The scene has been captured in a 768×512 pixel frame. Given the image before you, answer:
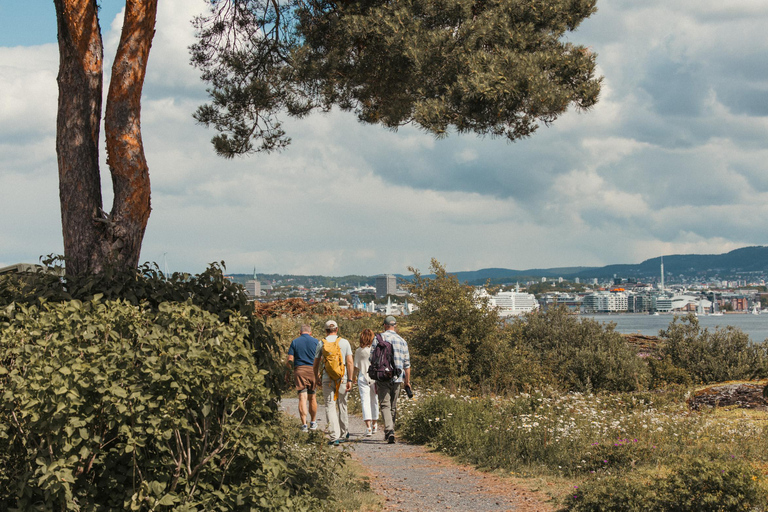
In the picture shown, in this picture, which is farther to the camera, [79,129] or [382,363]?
[382,363]

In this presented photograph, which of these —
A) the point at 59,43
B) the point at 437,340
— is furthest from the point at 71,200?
the point at 437,340

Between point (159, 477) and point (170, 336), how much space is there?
2.77 ft

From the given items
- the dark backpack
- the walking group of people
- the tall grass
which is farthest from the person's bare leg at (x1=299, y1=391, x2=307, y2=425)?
the tall grass

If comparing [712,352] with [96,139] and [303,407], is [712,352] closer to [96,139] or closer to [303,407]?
[303,407]

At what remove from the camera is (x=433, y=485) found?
6746 mm

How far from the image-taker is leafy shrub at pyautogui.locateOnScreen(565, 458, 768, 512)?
4695 mm

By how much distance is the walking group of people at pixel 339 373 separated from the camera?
8.97 meters

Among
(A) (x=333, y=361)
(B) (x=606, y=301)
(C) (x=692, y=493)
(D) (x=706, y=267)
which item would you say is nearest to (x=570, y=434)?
(C) (x=692, y=493)

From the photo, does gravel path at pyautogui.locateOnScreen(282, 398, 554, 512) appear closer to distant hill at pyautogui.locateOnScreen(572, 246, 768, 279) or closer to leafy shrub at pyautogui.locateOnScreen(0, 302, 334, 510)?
leafy shrub at pyautogui.locateOnScreen(0, 302, 334, 510)

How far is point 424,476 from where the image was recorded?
714 cm

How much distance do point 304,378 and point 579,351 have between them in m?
7.28

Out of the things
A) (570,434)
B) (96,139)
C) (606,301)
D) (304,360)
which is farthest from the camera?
(606,301)

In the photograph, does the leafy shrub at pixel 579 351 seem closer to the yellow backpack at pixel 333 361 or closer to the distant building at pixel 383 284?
the yellow backpack at pixel 333 361

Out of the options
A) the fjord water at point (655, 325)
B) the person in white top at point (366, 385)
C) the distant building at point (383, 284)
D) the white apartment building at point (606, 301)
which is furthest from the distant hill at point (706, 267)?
the person in white top at point (366, 385)
